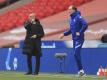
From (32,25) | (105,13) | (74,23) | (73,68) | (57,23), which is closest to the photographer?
(74,23)

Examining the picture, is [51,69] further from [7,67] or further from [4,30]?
[4,30]

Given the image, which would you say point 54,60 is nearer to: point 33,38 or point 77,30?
point 33,38

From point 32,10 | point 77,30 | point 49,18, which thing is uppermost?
point 32,10

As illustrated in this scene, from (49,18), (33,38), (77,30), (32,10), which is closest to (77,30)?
(77,30)

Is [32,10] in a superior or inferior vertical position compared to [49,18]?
superior

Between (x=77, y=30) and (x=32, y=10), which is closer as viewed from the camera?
(x=77, y=30)

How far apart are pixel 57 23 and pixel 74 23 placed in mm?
14333

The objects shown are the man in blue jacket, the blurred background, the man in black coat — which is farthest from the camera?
the blurred background

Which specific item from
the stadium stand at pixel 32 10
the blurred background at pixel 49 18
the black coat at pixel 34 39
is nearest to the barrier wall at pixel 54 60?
the black coat at pixel 34 39

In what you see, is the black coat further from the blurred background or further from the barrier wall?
the blurred background

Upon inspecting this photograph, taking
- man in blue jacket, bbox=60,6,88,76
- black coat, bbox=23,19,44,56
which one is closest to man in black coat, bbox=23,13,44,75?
black coat, bbox=23,19,44,56

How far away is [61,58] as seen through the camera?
1770cm

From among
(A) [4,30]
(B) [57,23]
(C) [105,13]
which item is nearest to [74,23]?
(C) [105,13]

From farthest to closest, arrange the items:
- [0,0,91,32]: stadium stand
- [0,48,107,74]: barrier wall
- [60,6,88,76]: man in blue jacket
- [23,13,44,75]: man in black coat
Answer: [0,0,91,32]: stadium stand < [0,48,107,74]: barrier wall < [23,13,44,75]: man in black coat < [60,6,88,76]: man in blue jacket
